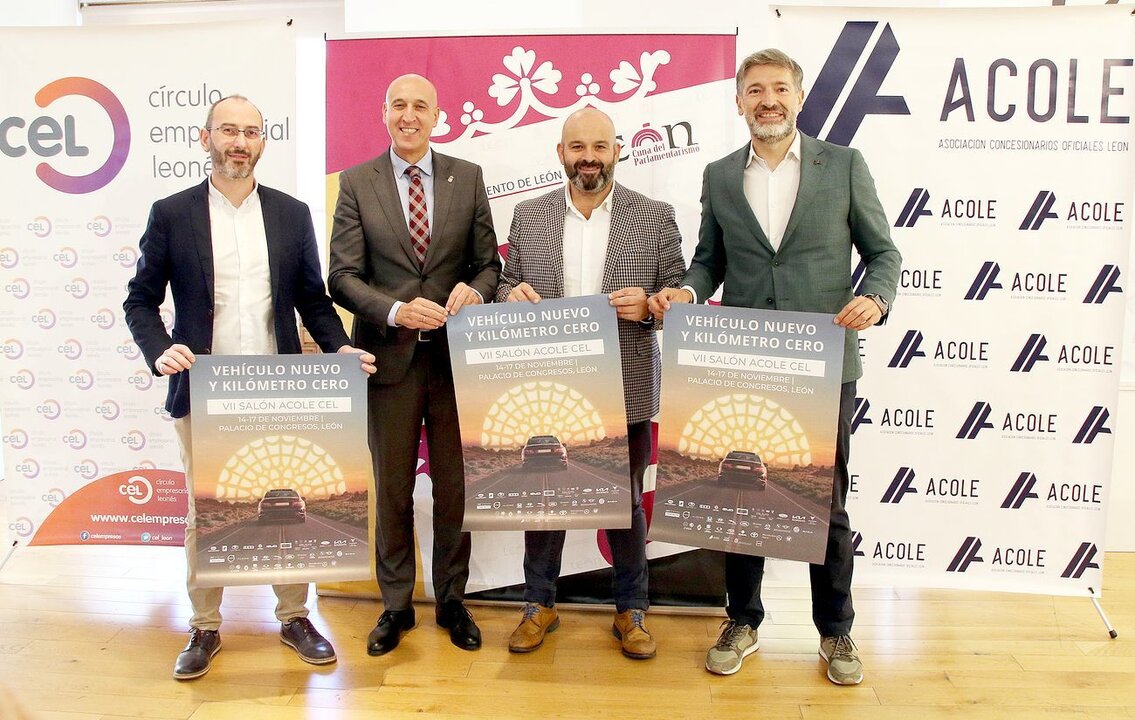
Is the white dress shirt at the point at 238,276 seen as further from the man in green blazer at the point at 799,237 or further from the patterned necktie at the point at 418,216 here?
the man in green blazer at the point at 799,237

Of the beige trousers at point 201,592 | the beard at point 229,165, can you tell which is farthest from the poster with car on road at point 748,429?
the beard at point 229,165

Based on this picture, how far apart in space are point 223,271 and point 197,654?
1.22 metres

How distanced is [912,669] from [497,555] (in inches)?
60.2

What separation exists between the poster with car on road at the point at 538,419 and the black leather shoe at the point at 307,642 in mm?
684

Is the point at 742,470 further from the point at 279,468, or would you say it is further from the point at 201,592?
the point at 201,592

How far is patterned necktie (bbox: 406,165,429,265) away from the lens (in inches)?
108

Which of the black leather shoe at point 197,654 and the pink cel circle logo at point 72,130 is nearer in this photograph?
the black leather shoe at point 197,654

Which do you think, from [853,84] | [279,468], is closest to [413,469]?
[279,468]

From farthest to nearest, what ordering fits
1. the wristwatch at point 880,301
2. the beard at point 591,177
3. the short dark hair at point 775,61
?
the beard at point 591,177 < the short dark hair at point 775,61 < the wristwatch at point 880,301

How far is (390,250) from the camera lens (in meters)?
2.72

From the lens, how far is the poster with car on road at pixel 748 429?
8.04 ft

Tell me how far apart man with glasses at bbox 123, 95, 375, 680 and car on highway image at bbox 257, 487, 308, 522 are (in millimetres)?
287

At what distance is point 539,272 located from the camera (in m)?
2.71

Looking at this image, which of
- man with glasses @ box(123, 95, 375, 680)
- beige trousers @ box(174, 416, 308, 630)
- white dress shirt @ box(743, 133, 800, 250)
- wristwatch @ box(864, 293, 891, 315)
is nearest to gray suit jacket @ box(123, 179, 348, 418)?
man with glasses @ box(123, 95, 375, 680)
